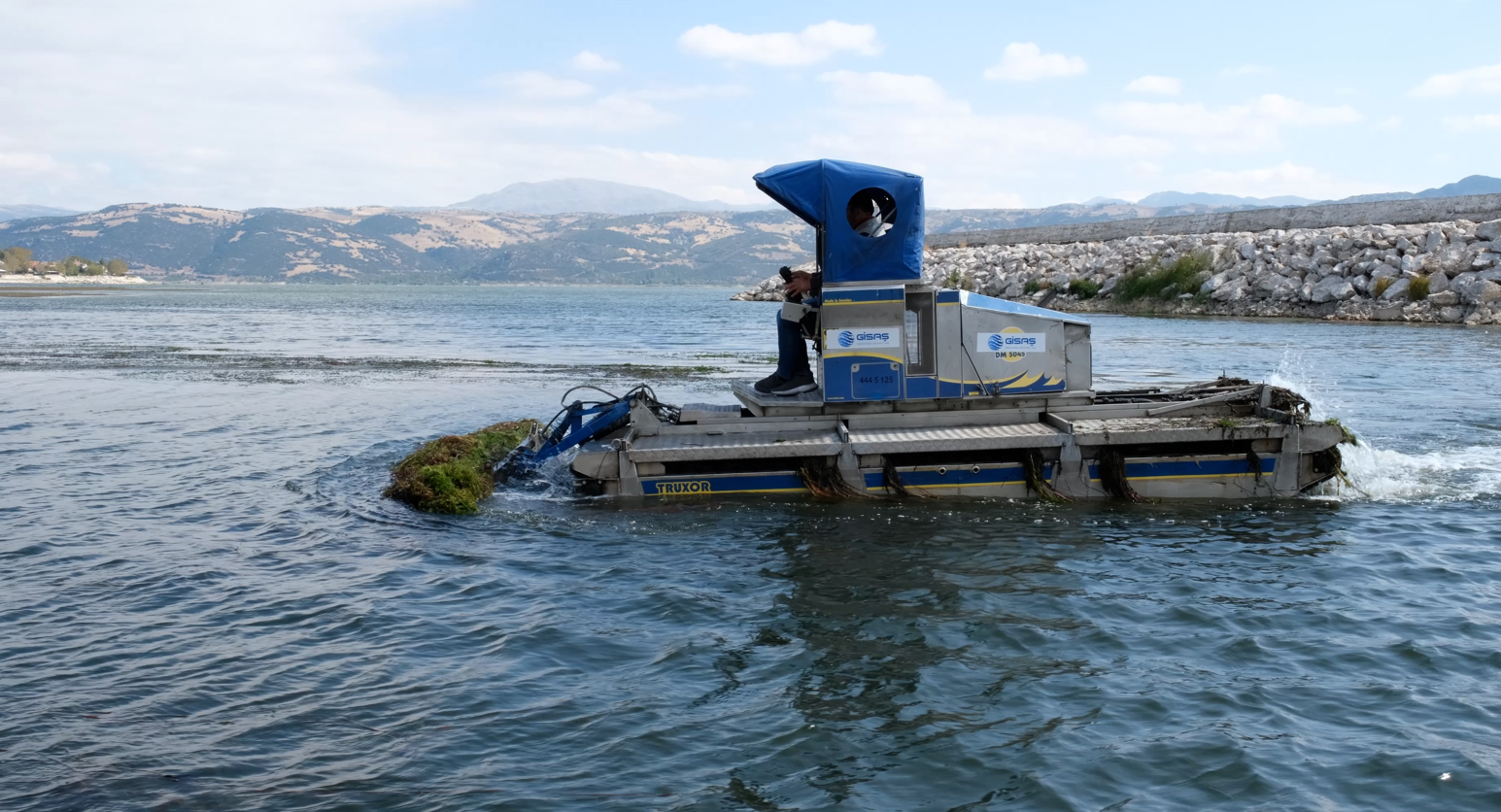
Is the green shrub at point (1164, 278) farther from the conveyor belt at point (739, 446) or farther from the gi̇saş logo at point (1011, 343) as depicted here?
the conveyor belt at point (739, 446)

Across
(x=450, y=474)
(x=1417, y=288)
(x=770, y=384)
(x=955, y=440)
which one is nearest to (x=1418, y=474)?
(x=955, y=440)

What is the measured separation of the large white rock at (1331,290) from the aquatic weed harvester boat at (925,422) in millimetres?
32563

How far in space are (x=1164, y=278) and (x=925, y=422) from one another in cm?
4160

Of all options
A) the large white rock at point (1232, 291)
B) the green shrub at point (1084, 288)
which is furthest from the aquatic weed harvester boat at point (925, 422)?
the green shrub at point (1084, 288)

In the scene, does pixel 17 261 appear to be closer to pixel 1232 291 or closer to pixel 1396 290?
pixel 1232 291

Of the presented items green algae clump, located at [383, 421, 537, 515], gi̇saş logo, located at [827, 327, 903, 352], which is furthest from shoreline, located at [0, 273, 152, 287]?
gi̇saş logo, located at [827, 327, 903, 352]

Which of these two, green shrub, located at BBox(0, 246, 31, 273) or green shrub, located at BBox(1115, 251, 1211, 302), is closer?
green shrub, located at BBox(1115, 251, 1211, 302)

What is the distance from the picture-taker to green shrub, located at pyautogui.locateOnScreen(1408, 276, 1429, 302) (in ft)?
128

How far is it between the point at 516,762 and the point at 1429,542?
9075 mm

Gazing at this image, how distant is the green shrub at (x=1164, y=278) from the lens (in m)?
49.0

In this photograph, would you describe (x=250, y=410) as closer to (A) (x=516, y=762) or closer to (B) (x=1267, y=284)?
(A) (x=516, y=762)

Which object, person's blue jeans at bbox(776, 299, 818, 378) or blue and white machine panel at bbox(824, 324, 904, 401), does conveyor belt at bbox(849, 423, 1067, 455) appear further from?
person's blue jeans at bbox(776, 299, 818, 378)

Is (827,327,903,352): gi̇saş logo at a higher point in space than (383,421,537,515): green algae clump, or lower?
higher

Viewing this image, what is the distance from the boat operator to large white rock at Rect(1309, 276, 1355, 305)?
3518 cm
